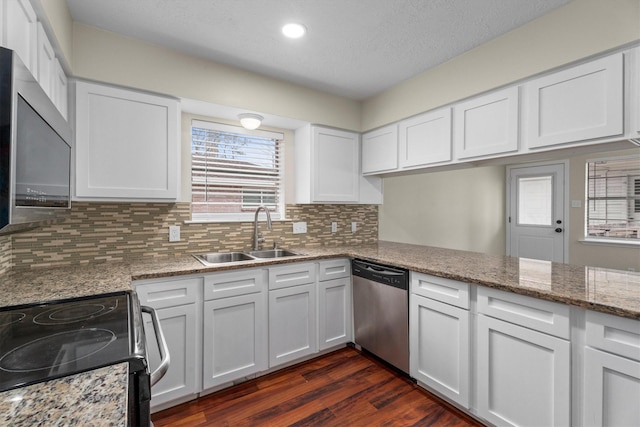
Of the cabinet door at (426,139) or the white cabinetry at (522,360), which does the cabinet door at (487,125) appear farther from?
the white cabinetry at (522,360)

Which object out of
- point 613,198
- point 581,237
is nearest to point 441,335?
point 581,237

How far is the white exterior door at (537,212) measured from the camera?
4.74 metres

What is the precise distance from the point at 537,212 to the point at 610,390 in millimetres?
4549

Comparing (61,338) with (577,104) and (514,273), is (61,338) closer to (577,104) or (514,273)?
(514,273)

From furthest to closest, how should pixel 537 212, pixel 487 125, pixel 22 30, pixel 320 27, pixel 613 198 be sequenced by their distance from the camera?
pixel 537 212, pixel 613 198, pixel 487 125, pixel 320 27, pixel 22 30

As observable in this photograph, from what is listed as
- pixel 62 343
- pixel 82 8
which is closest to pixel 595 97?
pixel 62 343

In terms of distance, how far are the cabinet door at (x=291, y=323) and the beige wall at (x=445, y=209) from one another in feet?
5.08

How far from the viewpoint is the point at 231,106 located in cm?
240

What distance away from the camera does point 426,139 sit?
2504mm

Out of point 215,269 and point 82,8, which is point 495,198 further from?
point 82,8

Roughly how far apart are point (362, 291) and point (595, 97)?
191cm

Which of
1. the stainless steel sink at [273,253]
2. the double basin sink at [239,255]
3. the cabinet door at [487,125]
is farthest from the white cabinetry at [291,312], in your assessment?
the cabinet door at [487,125]

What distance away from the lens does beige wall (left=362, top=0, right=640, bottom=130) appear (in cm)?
154

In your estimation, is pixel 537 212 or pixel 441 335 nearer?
pixel 441 335
